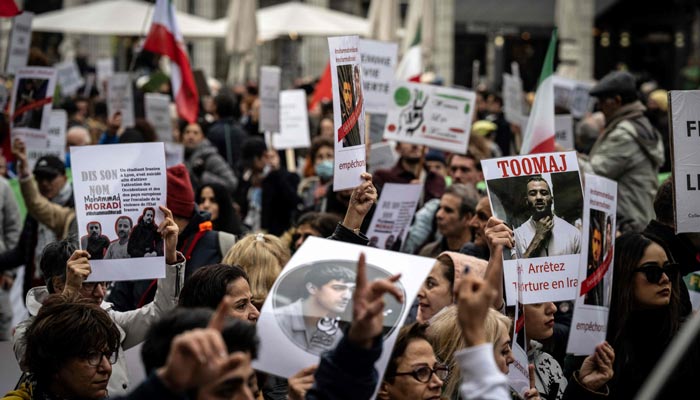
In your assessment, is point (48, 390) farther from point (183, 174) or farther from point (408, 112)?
point (408, 112)

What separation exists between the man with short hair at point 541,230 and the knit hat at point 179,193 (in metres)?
2.17

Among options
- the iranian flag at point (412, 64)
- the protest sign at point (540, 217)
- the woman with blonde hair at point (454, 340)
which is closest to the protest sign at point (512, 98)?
the iranian flag at point (412, 64)

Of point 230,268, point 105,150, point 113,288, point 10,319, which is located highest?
point 105,150

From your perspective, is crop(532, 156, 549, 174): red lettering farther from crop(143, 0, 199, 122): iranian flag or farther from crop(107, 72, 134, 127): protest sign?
crop(107, 72, 134, 127): protest sign

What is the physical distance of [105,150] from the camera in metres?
5.45

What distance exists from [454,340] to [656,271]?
4.93ft

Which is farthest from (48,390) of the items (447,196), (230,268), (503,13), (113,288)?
(503,13)

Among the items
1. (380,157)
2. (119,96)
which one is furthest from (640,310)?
(119,96)

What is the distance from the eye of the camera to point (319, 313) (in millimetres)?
3748

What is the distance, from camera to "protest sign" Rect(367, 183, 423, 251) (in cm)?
826

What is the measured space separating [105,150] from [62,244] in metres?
0.54

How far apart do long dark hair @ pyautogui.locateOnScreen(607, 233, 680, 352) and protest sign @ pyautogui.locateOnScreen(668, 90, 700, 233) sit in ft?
1.09

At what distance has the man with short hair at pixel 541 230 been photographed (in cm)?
532

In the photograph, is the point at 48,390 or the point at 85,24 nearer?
the point at 48,390
